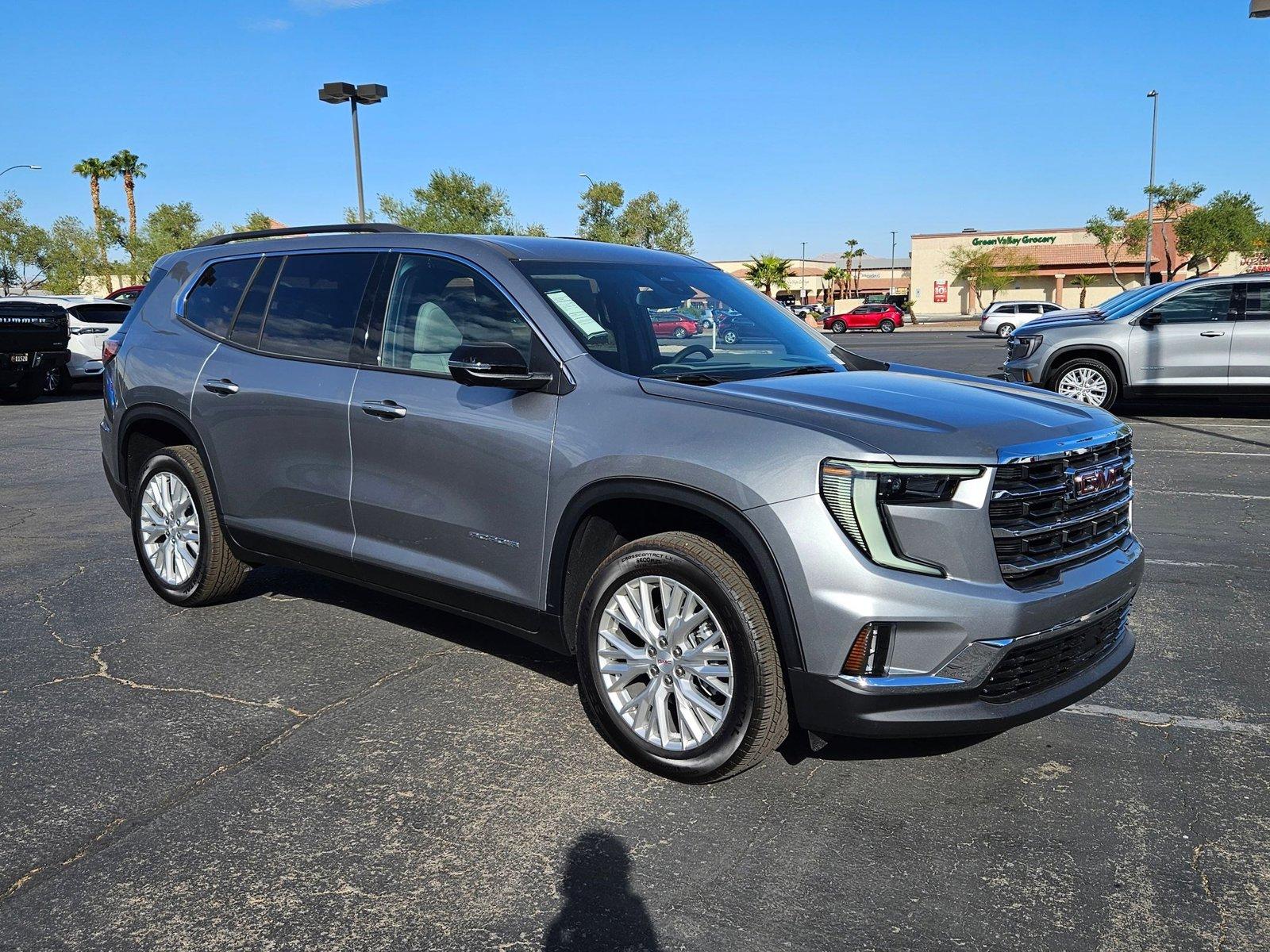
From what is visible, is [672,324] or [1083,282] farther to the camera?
[1083,282]

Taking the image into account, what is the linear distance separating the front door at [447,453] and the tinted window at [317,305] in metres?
0.24

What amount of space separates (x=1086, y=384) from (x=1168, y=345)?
102 centimetres

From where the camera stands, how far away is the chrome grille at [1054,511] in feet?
10.8

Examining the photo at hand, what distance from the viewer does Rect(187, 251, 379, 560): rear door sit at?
4734 mm

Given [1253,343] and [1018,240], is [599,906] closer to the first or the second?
[1253,343]

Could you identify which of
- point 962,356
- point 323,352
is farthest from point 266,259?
→ point 962,356

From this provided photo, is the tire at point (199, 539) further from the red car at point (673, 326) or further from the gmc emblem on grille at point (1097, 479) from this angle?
the gmc emblem on grille at point (1097, 479)

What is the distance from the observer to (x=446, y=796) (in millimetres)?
3590

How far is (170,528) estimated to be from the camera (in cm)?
570

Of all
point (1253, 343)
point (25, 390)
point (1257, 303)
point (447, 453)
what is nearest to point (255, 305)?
point (447, 453)

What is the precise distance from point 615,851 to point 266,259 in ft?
11.4

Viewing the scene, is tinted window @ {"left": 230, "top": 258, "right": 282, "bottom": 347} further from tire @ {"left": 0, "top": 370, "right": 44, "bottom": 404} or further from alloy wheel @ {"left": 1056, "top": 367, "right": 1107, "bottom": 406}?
tire @ {"left": 0, "top": 370, "right": 44, "bottom": 404}

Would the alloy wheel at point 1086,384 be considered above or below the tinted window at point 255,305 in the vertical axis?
below

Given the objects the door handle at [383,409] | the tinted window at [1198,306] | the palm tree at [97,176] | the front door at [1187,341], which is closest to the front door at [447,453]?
the door handle at [383,409]
